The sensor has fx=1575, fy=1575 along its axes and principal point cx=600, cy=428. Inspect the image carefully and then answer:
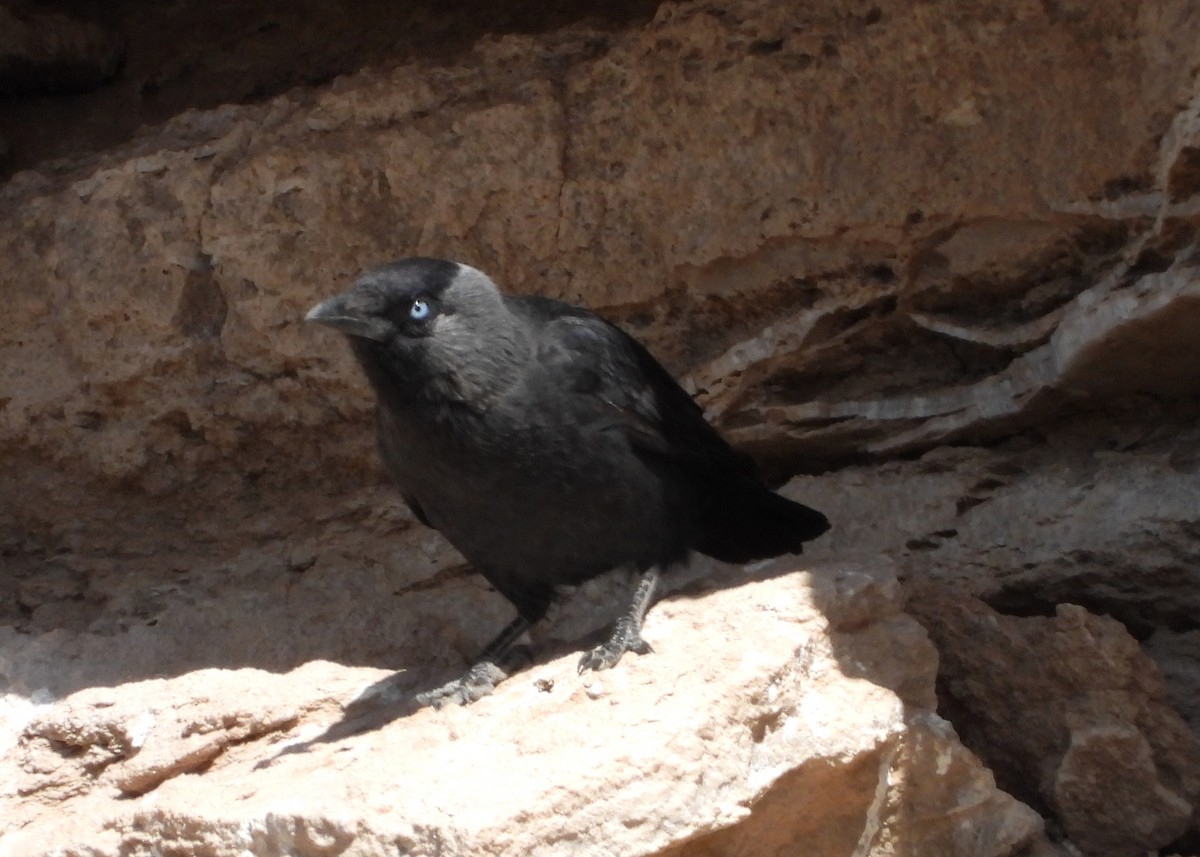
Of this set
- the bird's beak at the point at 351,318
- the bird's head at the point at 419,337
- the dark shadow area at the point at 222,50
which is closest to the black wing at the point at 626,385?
the bird's head at the point at 419,337

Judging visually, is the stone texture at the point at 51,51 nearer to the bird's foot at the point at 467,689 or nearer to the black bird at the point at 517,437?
the black bird at the point at 517,437

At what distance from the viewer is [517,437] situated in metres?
4.35

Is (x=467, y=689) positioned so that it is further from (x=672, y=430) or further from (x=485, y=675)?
(x=672, y=430)

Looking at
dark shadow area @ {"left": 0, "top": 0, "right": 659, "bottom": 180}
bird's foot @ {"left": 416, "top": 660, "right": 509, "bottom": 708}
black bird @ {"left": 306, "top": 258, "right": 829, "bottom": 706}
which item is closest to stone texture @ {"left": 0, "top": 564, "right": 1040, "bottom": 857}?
bird's foot @ {"left": 416, "top": 660, "right": 509, "bottom": 708}

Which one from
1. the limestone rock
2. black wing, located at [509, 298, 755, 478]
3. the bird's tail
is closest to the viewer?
the limestone rock

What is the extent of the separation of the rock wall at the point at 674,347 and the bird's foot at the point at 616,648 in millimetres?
117

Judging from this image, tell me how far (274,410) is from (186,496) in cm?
49

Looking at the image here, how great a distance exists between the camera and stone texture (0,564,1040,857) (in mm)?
3270

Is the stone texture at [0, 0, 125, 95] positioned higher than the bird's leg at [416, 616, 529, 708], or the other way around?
the stone texture at [0, 0, 125, 95]

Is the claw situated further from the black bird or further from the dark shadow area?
the dark shadow area

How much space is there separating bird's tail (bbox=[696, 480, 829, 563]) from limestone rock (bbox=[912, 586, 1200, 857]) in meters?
0.61

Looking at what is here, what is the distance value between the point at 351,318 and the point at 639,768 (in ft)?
5.34

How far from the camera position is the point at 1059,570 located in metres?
4.80

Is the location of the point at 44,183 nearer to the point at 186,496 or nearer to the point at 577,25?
the point at 186,496
